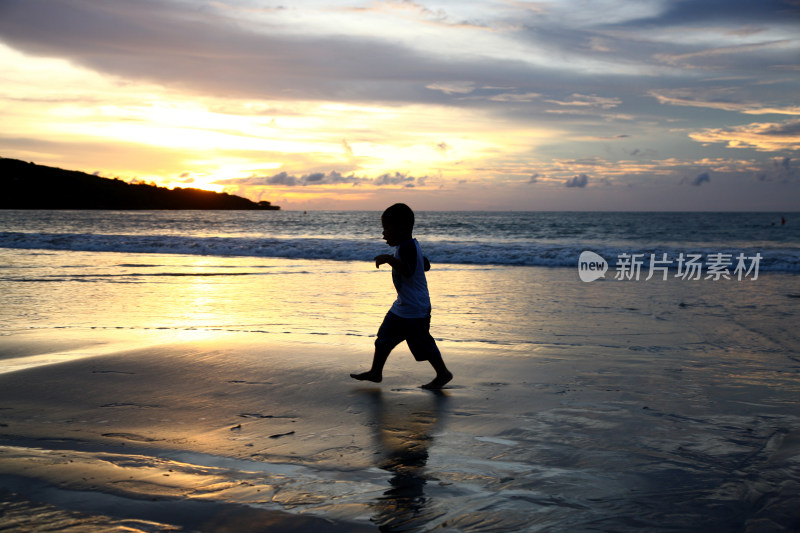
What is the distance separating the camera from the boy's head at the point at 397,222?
4.83 m

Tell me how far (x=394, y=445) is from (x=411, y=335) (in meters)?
1.57

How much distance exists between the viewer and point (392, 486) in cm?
298

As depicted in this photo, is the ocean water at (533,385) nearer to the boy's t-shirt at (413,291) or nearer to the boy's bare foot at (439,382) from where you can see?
the boy's bare foot at (439,382)

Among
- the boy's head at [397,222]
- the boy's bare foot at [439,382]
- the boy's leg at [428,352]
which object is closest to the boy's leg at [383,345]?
the boy's leg at [428,352]

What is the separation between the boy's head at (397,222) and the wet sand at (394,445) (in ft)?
4.08

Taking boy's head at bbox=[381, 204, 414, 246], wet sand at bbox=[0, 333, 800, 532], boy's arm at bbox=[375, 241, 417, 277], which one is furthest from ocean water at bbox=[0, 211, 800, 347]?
boy's head at bbox=[381, 204, 414, 246]

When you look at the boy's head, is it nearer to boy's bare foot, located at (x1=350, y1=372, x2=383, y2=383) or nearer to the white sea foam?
boy's bare foot, located at (x1=350, y1=372, x2=383, y2=383)

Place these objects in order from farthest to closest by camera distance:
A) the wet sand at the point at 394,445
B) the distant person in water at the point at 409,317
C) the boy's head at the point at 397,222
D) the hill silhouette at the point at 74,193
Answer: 1. the hill silhouette at the point at 74,193
2. the distant person in water at the point at 409,317
3. the boy's head at the point at 397,222
4. the wet sand at the point at 394,445

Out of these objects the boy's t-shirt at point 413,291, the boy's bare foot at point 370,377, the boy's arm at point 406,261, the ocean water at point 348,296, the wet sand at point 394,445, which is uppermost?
the boy's arm at point 406,261

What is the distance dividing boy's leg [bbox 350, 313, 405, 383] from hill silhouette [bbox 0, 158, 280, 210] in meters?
126

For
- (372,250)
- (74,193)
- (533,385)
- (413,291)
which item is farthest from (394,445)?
(74,193)

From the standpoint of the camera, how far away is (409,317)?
200 inches

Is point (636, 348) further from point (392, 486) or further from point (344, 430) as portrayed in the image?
point (392, 486)

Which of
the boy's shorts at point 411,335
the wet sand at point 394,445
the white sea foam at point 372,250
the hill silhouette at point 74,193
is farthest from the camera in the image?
the hill silhouette at point 74,193
